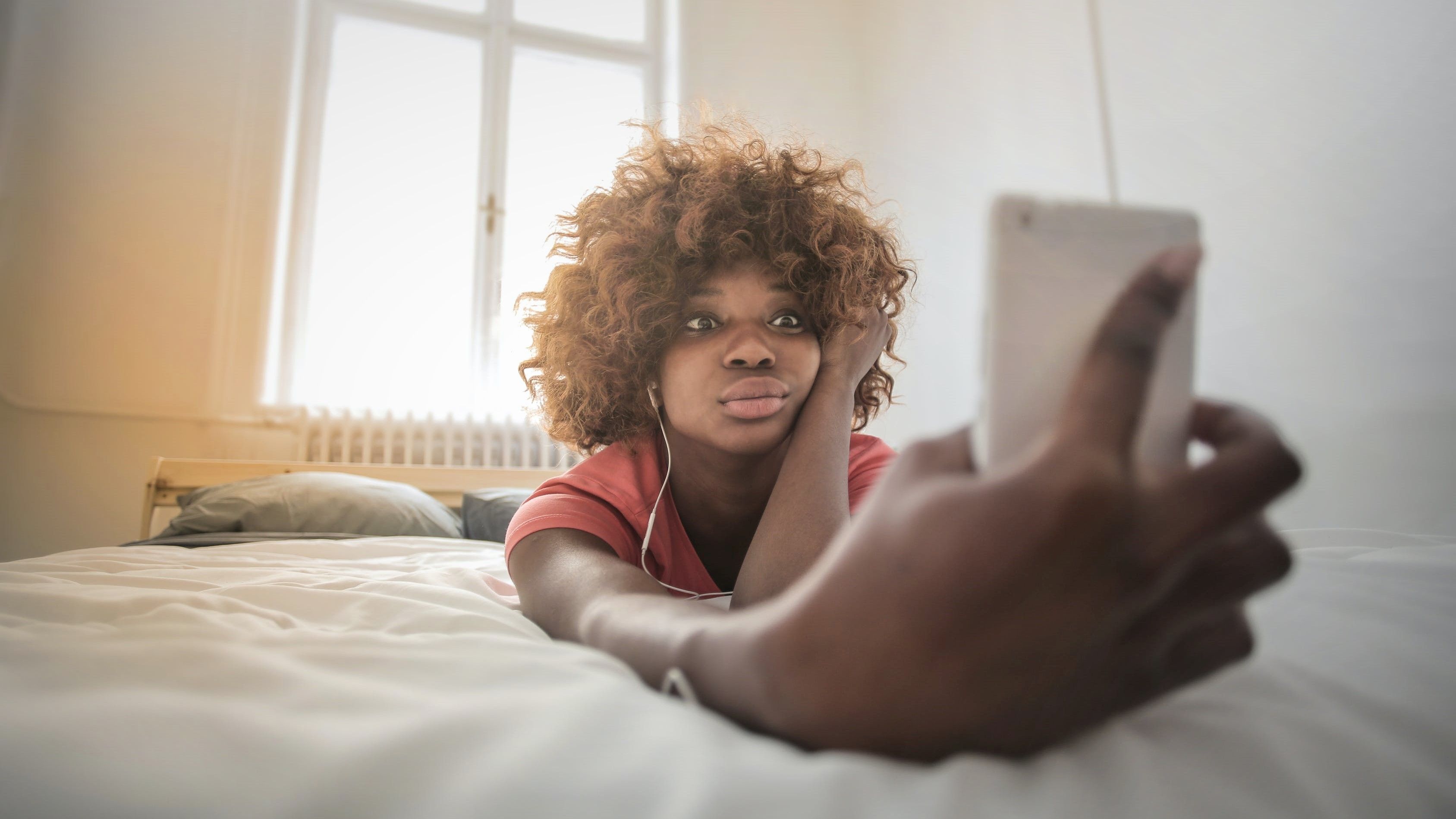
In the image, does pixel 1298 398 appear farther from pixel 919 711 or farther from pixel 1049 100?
pixel 1049 100

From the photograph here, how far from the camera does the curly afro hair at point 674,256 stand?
2.64ft

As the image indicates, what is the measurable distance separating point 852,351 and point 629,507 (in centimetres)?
27

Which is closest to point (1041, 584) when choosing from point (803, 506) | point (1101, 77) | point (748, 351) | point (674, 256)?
point (803, 506)

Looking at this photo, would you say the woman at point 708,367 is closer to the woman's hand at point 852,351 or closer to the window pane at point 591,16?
the woman's hand at point 852,351

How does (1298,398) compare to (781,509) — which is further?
(781,509)

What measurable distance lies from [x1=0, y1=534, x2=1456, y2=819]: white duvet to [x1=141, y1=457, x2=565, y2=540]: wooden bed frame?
159cm

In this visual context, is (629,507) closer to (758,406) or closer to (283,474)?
(758,406)

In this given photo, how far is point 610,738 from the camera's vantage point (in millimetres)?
295

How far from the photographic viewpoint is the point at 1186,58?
0.74m

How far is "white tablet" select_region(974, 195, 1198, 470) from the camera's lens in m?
0.26

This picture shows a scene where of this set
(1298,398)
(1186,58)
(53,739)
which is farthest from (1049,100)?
(53,739)

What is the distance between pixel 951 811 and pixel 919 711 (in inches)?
1.5

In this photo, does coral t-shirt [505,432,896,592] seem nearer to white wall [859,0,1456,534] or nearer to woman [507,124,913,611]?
woman [507,124,913,611]

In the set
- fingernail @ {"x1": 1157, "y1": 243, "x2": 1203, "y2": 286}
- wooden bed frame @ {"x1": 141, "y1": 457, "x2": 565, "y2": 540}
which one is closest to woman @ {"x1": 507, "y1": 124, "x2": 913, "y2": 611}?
fingernail @ {"x1": 1157, "y1": 243, "x2": 1203, "y2": 286}
